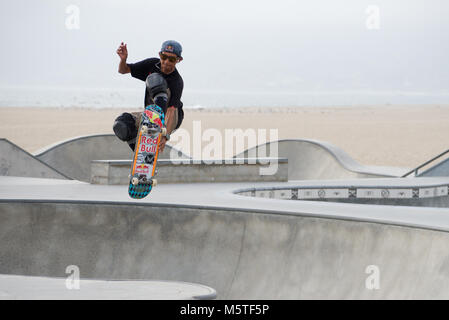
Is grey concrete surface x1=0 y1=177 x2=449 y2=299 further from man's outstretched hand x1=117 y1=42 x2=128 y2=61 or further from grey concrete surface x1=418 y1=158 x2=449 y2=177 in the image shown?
grey concrete surface x1=418 y1=158 x2=449 y2=177

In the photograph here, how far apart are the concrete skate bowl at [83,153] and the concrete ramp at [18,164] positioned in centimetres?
383

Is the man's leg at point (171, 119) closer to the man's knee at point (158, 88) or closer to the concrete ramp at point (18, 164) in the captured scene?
the man's knee at point (158, 88)

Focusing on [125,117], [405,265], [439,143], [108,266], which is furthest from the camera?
[439,143]

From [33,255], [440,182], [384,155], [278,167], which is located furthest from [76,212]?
[384,155]

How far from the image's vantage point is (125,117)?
797 centimetres

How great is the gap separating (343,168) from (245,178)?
6100 mm

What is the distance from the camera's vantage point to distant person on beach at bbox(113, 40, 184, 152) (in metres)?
7.73

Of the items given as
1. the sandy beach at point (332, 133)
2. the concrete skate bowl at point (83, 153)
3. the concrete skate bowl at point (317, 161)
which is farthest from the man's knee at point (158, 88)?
the sandy beach at point (332, 133)

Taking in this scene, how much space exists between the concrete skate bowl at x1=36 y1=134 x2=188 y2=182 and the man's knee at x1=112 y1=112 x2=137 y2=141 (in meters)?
18.5

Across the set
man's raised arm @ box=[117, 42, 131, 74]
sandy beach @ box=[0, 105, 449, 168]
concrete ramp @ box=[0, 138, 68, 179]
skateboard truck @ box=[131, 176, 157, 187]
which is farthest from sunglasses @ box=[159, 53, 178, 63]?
sandy beach @ box=[0, 105, 449, 168]

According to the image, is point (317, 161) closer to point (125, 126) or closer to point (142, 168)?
point (142, 168)
